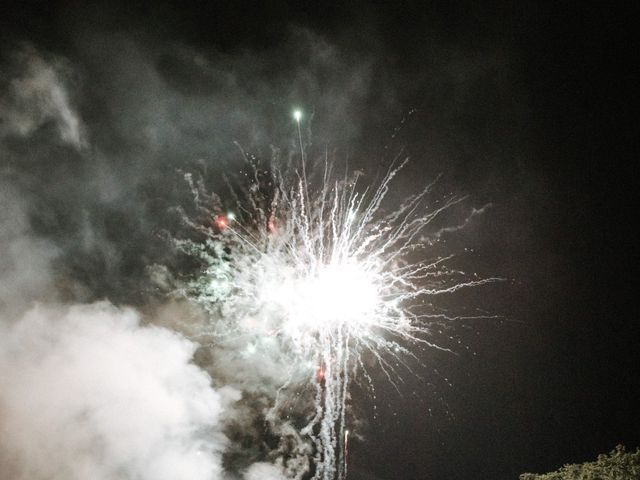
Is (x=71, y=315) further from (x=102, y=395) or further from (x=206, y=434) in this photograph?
(x=206, y=434)

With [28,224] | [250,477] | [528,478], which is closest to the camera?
[28,224]

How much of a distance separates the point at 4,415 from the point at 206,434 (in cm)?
537

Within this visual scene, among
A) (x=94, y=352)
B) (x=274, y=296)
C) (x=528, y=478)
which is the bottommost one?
(x=528, y=478)

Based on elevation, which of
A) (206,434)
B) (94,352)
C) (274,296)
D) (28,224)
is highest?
(28,224)

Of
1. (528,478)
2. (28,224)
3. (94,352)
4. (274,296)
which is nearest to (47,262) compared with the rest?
(28,224)

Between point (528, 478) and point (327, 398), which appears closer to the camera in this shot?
point (327, 398)

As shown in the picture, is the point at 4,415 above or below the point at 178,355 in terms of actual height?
below

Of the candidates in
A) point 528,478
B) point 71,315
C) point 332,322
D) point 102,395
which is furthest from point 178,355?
point 528,478

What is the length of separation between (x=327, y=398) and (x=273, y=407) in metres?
3.16

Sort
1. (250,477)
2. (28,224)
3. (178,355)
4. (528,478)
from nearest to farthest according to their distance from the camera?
(28,224) → (178,355) → (528,478) → (250,477)

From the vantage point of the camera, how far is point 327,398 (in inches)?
450

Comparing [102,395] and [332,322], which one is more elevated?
[332,322]

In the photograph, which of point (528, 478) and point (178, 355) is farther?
point (528, 478)

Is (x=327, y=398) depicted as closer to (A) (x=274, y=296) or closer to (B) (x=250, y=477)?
(A) (x=274, y=296)
